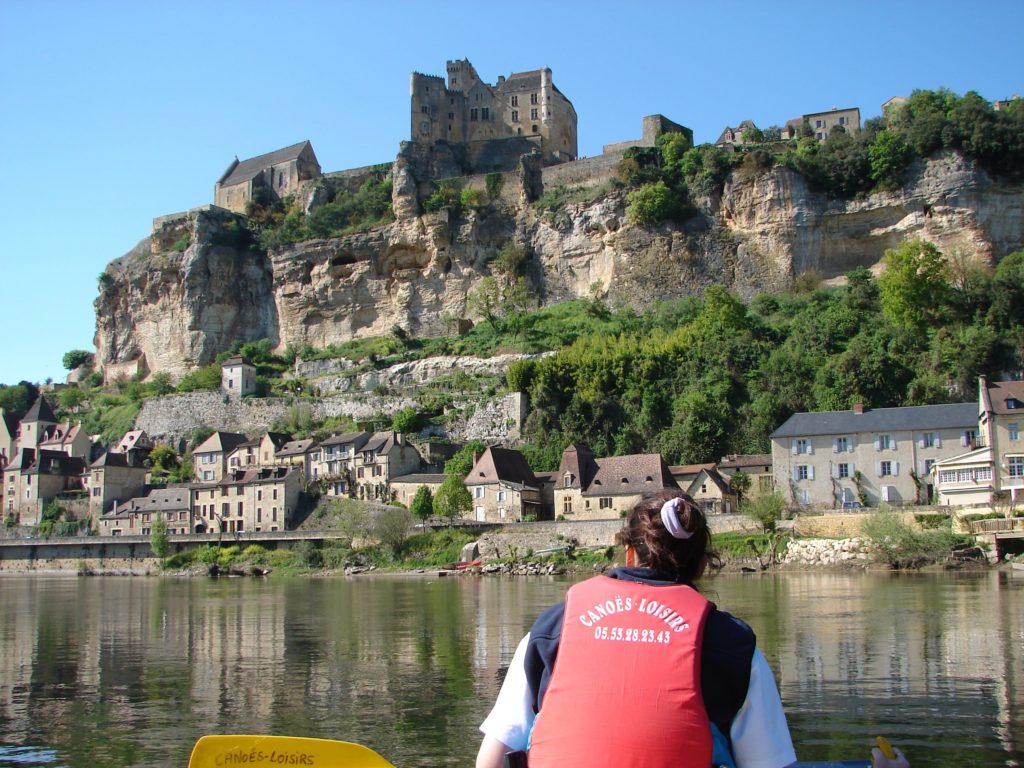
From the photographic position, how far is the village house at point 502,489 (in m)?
50.0

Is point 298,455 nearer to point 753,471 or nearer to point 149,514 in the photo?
point 149,514

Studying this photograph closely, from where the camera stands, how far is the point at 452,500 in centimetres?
5000

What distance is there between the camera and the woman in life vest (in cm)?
371

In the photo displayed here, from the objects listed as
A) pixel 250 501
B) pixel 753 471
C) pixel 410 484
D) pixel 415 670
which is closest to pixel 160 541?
pixel 250 501

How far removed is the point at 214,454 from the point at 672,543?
2552 inches

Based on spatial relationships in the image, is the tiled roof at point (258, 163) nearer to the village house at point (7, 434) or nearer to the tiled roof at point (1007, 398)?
the village house at point (7, 434)

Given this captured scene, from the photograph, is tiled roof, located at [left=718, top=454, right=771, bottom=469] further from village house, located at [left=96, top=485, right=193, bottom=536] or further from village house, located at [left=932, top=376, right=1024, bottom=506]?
village house, located at [left=96, top=485, right=193, bottom=536]

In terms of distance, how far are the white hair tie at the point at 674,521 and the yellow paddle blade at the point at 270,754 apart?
1.93 metres

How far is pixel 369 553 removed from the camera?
48.8 m

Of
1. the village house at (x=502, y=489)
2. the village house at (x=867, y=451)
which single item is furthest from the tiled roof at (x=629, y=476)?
the village house at (x=867, y=451)

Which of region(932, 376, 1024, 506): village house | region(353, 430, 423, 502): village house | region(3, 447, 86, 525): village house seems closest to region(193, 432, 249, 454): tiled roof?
region(3, 447, 86, 525): village house

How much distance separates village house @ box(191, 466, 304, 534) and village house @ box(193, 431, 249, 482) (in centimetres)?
368

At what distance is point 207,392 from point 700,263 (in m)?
35.1

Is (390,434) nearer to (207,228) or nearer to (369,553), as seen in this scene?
(369,553)
